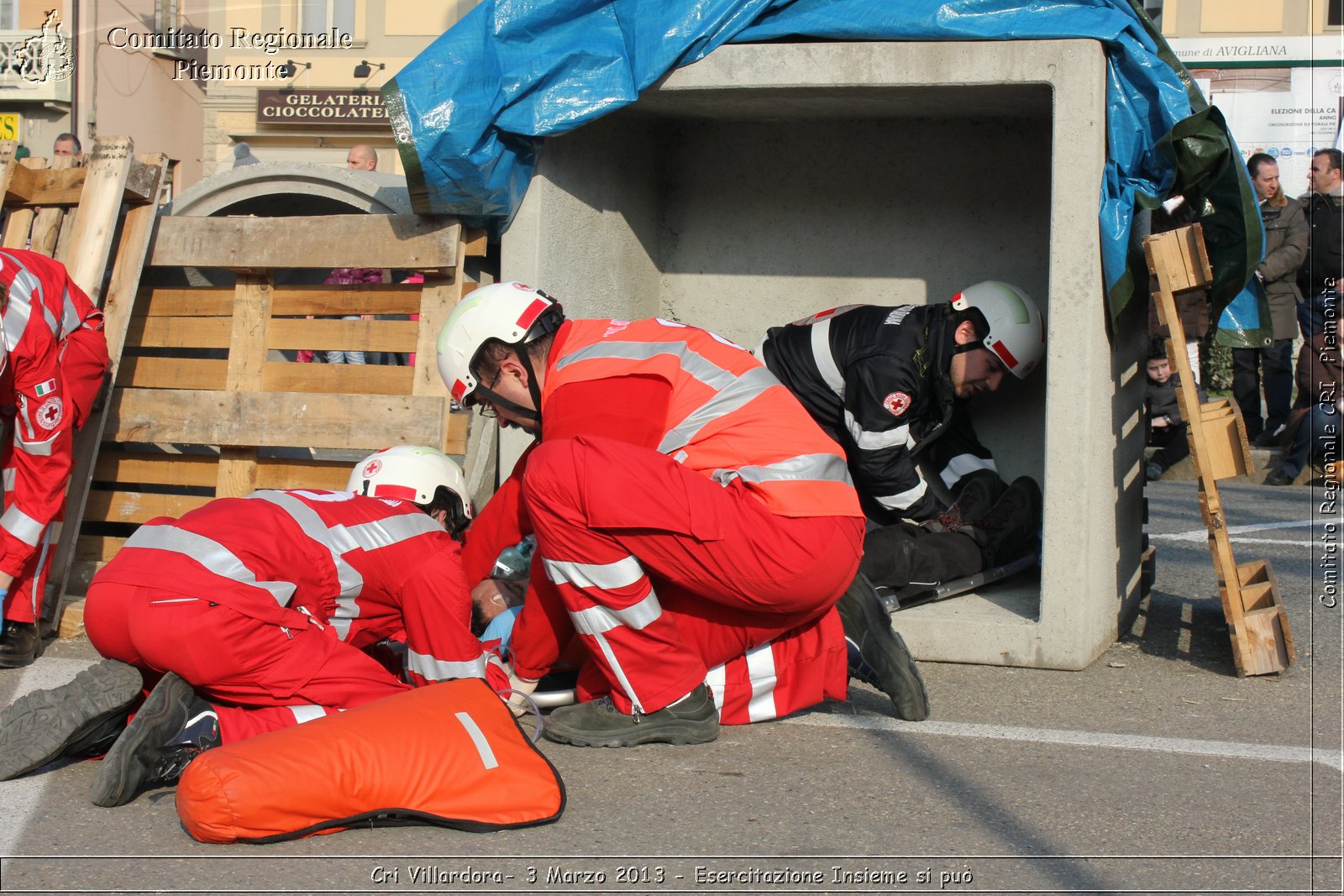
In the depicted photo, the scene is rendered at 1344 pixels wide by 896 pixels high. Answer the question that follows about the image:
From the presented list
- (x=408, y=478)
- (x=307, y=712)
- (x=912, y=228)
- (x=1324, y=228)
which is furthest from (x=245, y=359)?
(x=1324, y=228)

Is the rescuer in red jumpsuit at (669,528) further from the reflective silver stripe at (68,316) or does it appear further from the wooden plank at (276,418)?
the reflective silver stripe at (68,316)

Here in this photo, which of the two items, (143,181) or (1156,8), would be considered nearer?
(143,181)

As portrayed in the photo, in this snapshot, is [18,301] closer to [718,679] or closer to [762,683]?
[718,679]

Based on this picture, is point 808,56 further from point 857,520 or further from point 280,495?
point 280,495

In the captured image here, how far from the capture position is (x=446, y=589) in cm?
382

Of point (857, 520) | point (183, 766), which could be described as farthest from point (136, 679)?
point (857, 520)

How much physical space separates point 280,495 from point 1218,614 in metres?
3.83

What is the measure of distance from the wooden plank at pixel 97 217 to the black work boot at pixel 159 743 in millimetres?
2595

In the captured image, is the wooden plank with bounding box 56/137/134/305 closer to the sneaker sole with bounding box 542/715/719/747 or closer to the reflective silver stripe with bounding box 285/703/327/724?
the reflective silver stripe with bounding box 285/703/327/724

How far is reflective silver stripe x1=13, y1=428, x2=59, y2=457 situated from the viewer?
15.8 ft

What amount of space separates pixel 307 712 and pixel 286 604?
1.04ft

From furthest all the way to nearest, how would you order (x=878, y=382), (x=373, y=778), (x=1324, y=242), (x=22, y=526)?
(x=1324, y=242) → (x=878, y=382) → (x=22, y=526) → (x=373, y=778)

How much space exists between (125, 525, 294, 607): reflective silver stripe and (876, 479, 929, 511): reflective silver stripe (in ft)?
8.73

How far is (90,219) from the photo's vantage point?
18.1ft
